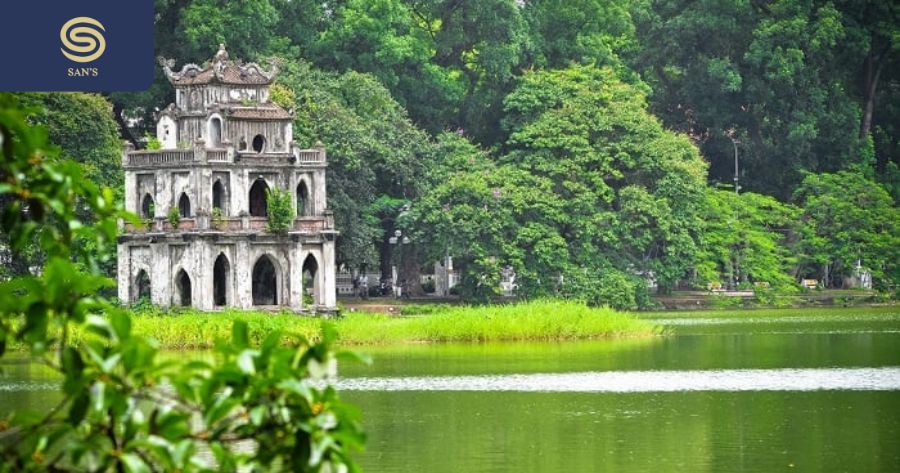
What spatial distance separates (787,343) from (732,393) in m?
11.6

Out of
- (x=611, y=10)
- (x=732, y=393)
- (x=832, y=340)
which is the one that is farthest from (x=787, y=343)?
(x=611, y=10)

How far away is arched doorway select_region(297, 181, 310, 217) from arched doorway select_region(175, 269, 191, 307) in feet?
11.0

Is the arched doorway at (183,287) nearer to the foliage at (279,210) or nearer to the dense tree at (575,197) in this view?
the foliage at (279,210)

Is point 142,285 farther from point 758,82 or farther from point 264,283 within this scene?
point 758,82

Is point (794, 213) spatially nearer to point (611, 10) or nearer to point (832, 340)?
point (611, 10)

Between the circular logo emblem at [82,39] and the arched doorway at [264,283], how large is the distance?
24.5 meters

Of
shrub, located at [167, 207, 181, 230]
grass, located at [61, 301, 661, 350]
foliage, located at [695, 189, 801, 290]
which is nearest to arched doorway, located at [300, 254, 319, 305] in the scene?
shrub, located at [167, 207, 181, 230]

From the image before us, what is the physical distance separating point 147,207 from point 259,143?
329cm

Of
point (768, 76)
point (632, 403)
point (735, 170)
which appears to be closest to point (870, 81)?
point (735, 170)

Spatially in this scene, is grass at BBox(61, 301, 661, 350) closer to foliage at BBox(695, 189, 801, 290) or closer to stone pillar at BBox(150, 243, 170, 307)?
stone pillar at BBox(150, 243, 170, 307)

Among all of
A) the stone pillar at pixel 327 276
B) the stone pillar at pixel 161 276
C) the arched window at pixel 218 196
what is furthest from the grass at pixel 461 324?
the arched window at pixel 218 196

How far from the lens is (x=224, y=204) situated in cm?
4831

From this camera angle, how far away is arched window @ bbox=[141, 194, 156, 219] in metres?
49.2

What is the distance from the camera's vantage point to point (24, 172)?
7109 mm
